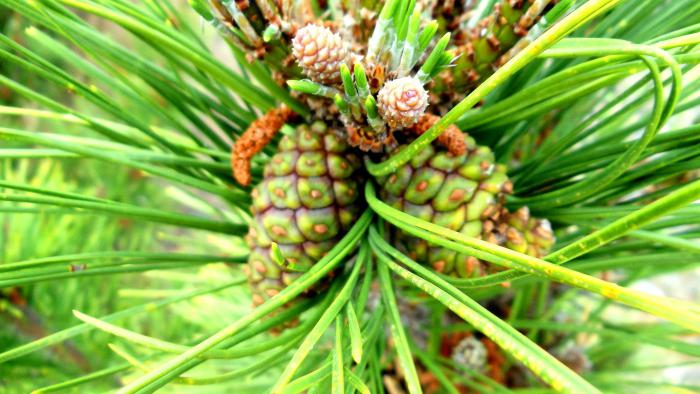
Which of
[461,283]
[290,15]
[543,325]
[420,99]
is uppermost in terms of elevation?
[290,15]

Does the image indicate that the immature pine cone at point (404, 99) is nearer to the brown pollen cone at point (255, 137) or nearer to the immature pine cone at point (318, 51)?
the immature pine cone at point (318, 51)

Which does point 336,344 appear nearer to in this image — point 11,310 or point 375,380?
point 375,380

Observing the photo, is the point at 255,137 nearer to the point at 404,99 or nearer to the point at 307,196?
the point at 307,196

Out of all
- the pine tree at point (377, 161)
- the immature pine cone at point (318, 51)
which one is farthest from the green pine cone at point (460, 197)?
the immature pine cone at point (318, 51)

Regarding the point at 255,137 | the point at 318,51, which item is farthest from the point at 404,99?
the point at 255,137

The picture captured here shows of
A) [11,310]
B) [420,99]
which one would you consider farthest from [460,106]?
[11,310]

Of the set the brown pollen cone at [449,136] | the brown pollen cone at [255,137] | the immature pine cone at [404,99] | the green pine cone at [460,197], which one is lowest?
the green pine cone at [460,197]
